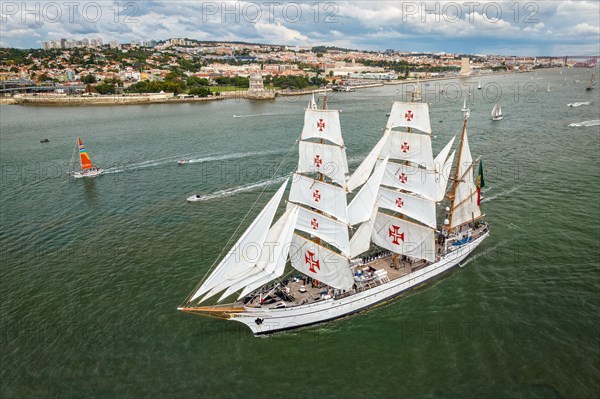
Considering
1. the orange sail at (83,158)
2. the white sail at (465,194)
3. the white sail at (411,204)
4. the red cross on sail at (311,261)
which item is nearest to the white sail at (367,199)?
the red cross on sail at (311,261)

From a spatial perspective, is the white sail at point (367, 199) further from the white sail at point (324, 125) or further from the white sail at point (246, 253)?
the white sail at point (246, 253)

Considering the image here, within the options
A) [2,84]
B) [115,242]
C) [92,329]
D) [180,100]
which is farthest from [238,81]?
[92,329]

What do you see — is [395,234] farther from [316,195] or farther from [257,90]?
[257,90]

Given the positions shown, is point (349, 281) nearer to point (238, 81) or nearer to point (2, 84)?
point (238, 81)

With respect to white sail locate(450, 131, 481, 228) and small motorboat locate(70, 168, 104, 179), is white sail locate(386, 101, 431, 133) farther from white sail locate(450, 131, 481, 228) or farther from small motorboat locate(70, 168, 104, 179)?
small motorboat locate(70, 168, 104, 179)

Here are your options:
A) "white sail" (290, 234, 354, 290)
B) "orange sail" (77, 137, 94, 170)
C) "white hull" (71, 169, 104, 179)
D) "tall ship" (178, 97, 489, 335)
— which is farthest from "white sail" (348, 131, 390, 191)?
"orange sail" (77, 137, 94, 170)

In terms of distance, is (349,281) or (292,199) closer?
(349,281)

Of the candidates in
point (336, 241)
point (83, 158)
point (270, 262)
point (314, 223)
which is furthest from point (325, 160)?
point (83, 158)
